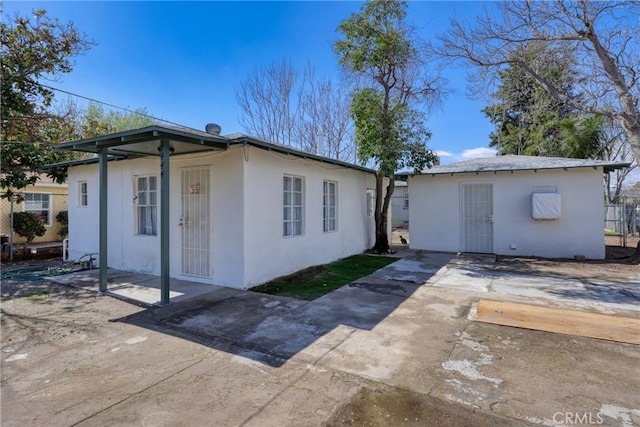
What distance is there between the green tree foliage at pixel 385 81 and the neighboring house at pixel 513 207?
5.91 ft

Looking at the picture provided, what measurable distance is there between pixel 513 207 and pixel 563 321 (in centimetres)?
663

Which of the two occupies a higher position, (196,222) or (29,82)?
(29,82)

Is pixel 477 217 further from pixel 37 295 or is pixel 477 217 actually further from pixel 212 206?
pixel 37 295

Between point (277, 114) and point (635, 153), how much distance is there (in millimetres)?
14700

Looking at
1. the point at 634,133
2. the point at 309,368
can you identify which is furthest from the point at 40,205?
the point at 634,133

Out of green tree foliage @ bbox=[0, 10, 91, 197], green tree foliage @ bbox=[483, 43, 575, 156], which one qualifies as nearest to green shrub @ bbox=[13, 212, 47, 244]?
green tree foliage @ bbox=[0, 10, 91, 197]

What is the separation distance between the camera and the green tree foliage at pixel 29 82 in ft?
27.1

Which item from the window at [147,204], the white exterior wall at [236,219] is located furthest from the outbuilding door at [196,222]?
the window at [147,204]

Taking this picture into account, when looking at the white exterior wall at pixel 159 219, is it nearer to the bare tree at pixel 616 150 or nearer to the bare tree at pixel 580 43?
the bare tree at pixel 580 43

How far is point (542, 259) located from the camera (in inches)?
388

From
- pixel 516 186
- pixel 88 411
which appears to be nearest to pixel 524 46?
pixel 516 186

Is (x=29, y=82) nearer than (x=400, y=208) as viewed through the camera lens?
Yes

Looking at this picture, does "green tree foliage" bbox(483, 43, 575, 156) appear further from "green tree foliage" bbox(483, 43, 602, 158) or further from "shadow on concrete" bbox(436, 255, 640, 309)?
"shadow on concrete" bbox(436, 255, 640, 309)

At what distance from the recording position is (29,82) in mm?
8664
